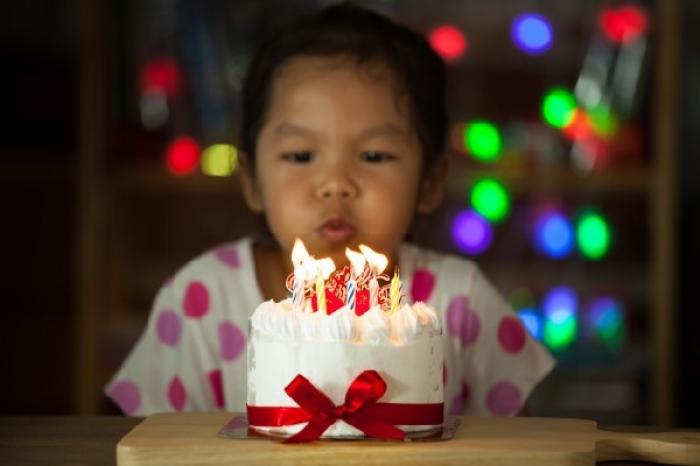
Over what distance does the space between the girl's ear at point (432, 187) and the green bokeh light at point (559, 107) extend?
163cm

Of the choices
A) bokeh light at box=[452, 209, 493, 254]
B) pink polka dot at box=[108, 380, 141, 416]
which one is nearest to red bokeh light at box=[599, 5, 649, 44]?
bokeh light at box=[452, 209, 493, 254]

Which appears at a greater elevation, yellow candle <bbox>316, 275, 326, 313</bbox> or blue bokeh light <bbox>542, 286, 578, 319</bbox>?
blue bokeh light <bbox>542, 286, 578, 319</bbox>

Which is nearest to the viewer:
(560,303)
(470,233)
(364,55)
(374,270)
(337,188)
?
(374,270)

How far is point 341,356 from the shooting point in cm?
129

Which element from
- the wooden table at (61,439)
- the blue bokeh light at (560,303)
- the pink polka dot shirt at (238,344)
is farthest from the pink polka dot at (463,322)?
the blue bokeh light at (560,303)

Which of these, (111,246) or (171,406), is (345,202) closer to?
(171,406)

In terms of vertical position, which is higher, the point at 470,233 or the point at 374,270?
the point at 470,233

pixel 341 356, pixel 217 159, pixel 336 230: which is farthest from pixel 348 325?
pixel 217 159

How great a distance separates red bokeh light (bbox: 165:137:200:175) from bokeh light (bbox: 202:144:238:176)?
0.03 meters

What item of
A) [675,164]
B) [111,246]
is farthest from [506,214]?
[111,246]

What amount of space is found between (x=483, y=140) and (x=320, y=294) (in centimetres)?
234

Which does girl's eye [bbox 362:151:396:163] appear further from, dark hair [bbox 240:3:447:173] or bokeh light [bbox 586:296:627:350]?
bokeh light [bbox 586:296:627:350]

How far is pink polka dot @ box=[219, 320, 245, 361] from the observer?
196cm

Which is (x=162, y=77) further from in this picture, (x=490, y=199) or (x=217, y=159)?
(x=490, y=199)
